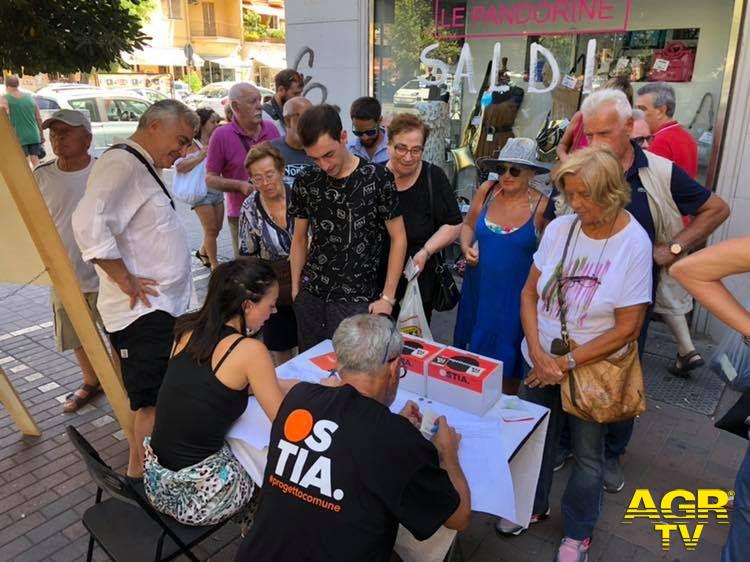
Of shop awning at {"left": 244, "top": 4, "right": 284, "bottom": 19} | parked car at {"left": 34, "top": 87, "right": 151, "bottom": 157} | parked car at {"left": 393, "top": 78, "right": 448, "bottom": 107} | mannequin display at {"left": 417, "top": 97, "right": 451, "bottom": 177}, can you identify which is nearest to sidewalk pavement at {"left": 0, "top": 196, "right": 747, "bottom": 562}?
mannequin display at {"left": 417, "top": 97, "right": 451, "bottom": 177}

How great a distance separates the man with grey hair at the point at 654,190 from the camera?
2672 millimetres

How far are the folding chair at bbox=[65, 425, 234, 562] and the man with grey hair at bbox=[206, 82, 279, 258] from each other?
2.73 meters

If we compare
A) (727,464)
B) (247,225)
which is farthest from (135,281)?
(727,464)

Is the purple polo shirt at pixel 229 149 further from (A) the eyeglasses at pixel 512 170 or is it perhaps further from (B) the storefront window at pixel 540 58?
(A) the eyeglasses at pixel 512 170

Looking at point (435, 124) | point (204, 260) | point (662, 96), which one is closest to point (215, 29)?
point (204, 260)

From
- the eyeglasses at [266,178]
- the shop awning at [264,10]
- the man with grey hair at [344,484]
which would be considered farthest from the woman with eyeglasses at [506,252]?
the shop awning at [264,10]

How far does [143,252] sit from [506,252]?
1.82 metres

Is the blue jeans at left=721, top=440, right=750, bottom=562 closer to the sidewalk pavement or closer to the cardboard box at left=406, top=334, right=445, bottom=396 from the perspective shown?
the sidewalk pavement

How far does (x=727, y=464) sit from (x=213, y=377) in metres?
3.05

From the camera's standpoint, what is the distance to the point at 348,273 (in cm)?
292

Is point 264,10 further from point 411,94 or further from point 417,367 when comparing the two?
point 417,367

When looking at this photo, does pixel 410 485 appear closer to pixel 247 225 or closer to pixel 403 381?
pixel 403 381

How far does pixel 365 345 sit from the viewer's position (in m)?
1.70

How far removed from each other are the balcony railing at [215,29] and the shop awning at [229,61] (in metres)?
1.44
